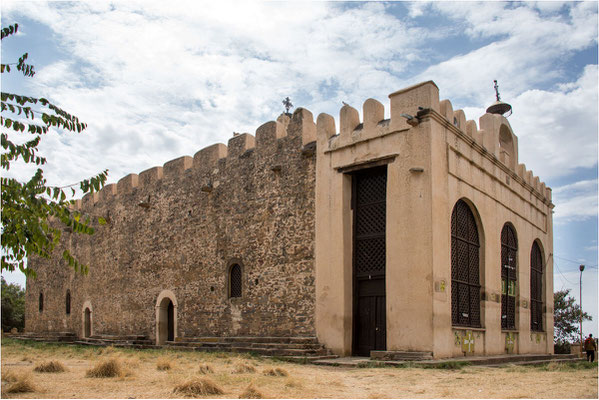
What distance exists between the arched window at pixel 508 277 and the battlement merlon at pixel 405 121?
2.17 metres

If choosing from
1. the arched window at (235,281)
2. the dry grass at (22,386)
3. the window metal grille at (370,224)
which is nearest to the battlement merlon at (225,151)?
the window metal grille at (370,224)

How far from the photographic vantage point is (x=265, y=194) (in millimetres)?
16500

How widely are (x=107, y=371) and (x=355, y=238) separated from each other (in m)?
7.08

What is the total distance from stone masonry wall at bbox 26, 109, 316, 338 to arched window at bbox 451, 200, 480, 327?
11.3 feet

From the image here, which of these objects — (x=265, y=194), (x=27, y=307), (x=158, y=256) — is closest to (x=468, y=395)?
(x=265, y=194)

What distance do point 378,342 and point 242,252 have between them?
501cm

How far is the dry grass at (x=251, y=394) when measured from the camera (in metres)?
6.98

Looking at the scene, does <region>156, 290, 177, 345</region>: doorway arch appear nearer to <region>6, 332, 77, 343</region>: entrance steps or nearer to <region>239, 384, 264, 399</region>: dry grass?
<region>6, 332, 77, 343</region>: entrance steps

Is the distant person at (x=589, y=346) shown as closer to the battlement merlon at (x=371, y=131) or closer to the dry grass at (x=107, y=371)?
the battlement merlon at (x=371, y=131)

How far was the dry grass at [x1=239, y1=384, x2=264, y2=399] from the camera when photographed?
6.98 m

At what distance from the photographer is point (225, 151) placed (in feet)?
61.1

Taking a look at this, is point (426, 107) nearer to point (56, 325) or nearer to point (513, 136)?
point (513, 136)

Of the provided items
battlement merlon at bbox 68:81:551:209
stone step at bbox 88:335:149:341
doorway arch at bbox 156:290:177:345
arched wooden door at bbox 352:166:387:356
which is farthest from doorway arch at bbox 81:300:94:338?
arched wooden door at bbox 352:166:387:356

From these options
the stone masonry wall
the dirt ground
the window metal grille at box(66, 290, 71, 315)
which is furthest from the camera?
the window metal grille at box(66, 290, 71, 315)
